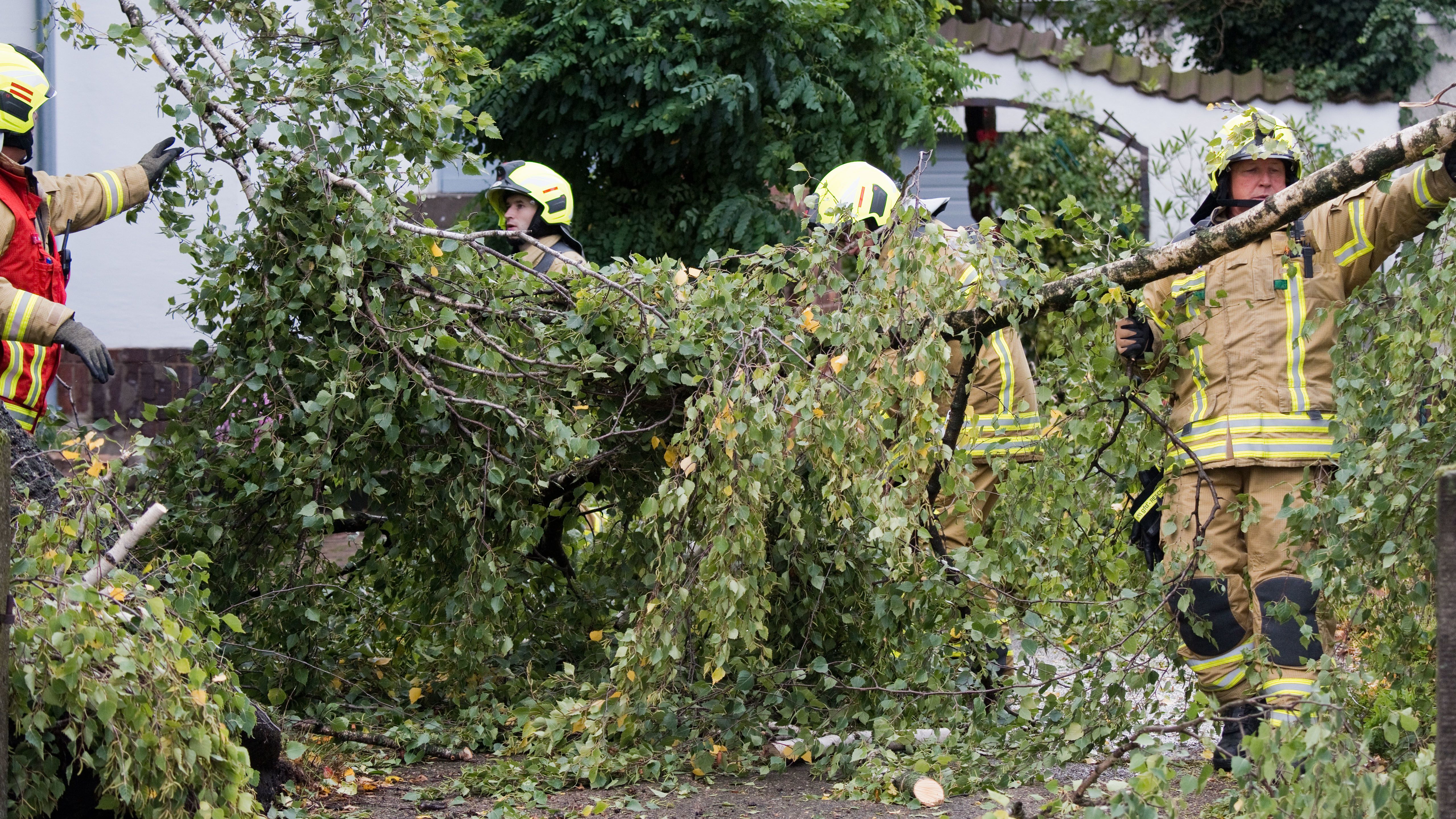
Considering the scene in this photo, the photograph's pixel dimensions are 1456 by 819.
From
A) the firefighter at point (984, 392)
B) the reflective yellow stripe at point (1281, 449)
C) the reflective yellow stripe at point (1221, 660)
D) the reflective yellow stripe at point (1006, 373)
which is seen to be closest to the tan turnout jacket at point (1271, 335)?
the reflective yellow stripe at point (1281, 449)

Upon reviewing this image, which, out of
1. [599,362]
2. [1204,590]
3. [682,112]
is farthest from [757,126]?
[1204,590]

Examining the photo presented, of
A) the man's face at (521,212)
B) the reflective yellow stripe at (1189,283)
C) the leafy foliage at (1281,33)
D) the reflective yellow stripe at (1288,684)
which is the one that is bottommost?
the reflective yellow stripe at (1288,684)

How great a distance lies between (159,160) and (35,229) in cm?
42

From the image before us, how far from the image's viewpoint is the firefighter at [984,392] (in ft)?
15.1

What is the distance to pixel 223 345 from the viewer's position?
4.04 metres

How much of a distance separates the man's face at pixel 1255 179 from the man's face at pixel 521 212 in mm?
2987

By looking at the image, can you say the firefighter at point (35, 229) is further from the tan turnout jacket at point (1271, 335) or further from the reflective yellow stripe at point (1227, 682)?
the reflective yellow stripe at point (1227, 682)

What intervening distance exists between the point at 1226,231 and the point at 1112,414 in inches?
24.5

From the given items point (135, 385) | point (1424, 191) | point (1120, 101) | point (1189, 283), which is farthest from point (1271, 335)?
point (135, 385)

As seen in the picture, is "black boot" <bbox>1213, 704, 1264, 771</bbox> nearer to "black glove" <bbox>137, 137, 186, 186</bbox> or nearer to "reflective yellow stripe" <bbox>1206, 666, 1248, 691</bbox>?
"reflective yellow stripe" <bbox>1206, 666, 1248, 691</bbox>

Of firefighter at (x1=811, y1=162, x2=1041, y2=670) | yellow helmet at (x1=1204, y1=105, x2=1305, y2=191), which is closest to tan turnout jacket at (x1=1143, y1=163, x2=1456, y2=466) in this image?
yellow helmet at (x1=1204, y1=105, x2=1305, y2=191)

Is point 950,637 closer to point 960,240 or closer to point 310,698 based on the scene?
point 960,240

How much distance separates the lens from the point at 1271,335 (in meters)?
3.75

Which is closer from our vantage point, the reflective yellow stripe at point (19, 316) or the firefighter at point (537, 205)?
the reflective yellow stripe at point (19, 316)
